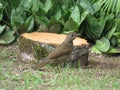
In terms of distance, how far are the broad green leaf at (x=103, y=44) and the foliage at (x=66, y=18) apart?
0.02m

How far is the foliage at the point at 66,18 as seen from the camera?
10227mm

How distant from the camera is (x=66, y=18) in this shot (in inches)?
415

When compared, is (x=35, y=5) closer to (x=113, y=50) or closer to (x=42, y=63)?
(x=113, y=50)

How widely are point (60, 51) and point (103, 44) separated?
197cm

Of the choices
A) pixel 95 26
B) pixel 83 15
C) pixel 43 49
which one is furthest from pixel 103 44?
pixel 43 49

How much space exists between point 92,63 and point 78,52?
646 millimetres

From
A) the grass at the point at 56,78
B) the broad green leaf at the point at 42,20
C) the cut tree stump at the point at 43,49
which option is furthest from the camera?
the broad green leaf at the point at 42,20

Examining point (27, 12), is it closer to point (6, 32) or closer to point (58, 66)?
point (6, 32)

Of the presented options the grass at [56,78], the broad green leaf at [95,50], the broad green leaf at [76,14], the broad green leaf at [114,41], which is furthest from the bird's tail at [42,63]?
the broad green leaf at [114,41]

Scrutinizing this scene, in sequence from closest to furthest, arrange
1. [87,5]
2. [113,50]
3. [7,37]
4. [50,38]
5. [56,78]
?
[56,78] < [50,38] < [113,50] < [87,5] < [7,37]

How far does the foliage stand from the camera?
10227 millimetres

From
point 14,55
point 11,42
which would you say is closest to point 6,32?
point 11,42

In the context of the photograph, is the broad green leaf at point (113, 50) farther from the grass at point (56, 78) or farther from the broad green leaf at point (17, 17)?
the broad green leaf at point (17, 17)

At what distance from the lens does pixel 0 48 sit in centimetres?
1030
